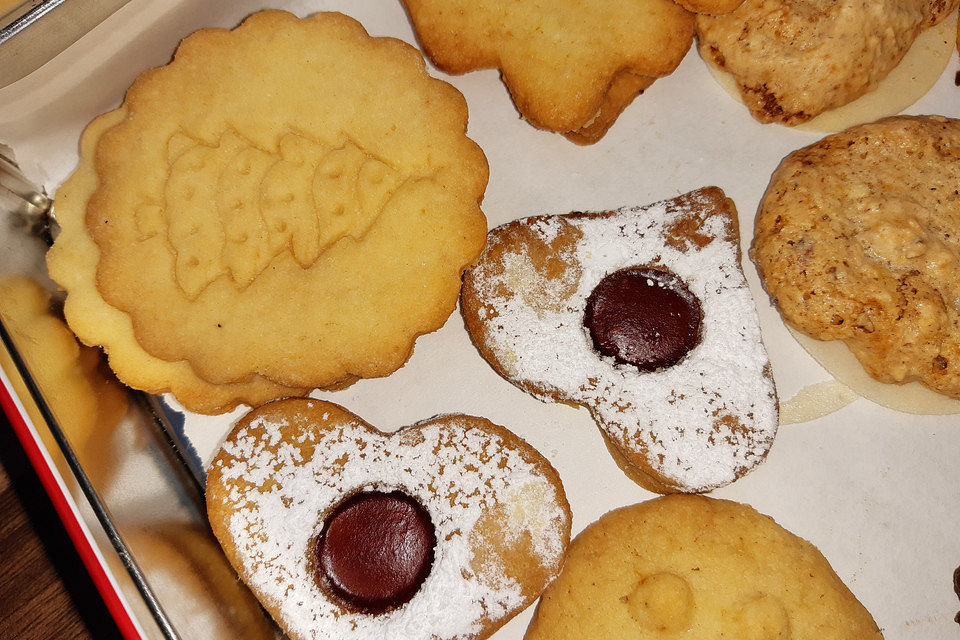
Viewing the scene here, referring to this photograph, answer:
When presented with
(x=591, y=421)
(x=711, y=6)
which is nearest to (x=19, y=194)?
(x=591, y=421)

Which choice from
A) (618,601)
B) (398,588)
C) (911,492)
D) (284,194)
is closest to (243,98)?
(284,194)

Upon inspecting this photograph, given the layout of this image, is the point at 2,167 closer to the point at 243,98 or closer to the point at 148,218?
the point at 148,218

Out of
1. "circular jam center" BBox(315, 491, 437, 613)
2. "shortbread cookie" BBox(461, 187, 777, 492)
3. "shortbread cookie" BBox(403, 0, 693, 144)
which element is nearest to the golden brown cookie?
"circular jam center" BBox(315, 491, 437, 613)

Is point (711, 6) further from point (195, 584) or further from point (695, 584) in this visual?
point (195, 584)

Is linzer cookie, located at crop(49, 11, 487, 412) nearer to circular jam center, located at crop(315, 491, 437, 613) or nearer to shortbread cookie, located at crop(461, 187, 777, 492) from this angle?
shortbread cookie, located at crop(461, 187, 777, 492)

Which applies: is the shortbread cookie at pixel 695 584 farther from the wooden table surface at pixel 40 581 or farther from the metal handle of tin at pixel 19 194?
the metal handle of tin at pixel 19 194

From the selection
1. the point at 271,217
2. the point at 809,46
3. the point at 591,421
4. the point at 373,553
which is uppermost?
the point at 271,217

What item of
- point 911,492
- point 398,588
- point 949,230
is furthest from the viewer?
point 911,492
